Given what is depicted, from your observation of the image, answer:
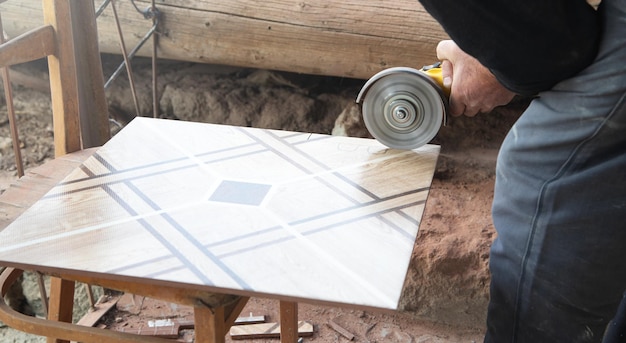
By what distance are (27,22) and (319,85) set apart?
1.22 m

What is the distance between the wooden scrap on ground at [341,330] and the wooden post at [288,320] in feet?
1.82

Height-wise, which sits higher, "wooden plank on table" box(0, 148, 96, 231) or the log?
the log

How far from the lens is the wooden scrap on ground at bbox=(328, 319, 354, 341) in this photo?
242cm

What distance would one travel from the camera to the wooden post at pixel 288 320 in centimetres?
186

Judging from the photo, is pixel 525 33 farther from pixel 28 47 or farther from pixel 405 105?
pixel 28 47

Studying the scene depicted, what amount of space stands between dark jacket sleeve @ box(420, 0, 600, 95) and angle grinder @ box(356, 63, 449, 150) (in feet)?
1.01

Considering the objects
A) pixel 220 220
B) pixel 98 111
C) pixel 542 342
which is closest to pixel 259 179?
pixel 220 220

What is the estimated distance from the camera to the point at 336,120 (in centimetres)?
291

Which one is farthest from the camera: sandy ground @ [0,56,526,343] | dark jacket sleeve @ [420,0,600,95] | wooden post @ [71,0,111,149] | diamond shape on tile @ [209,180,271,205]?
sandy ground @ [0,56,526,343]

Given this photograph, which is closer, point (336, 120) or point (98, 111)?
point (98, 111)

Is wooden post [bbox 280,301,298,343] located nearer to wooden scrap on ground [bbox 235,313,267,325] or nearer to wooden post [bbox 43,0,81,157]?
wooden scrap on ground [bbox 235,313,267,325]

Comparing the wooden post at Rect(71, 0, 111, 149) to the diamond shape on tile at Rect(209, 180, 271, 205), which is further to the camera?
the wooden post at Rect(71, 0, 111, 149)

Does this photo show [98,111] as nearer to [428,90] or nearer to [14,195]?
[14,195]

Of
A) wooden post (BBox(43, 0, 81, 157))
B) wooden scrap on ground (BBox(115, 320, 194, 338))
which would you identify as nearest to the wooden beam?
wooden post (BBox(43, 0, 81, 157))
